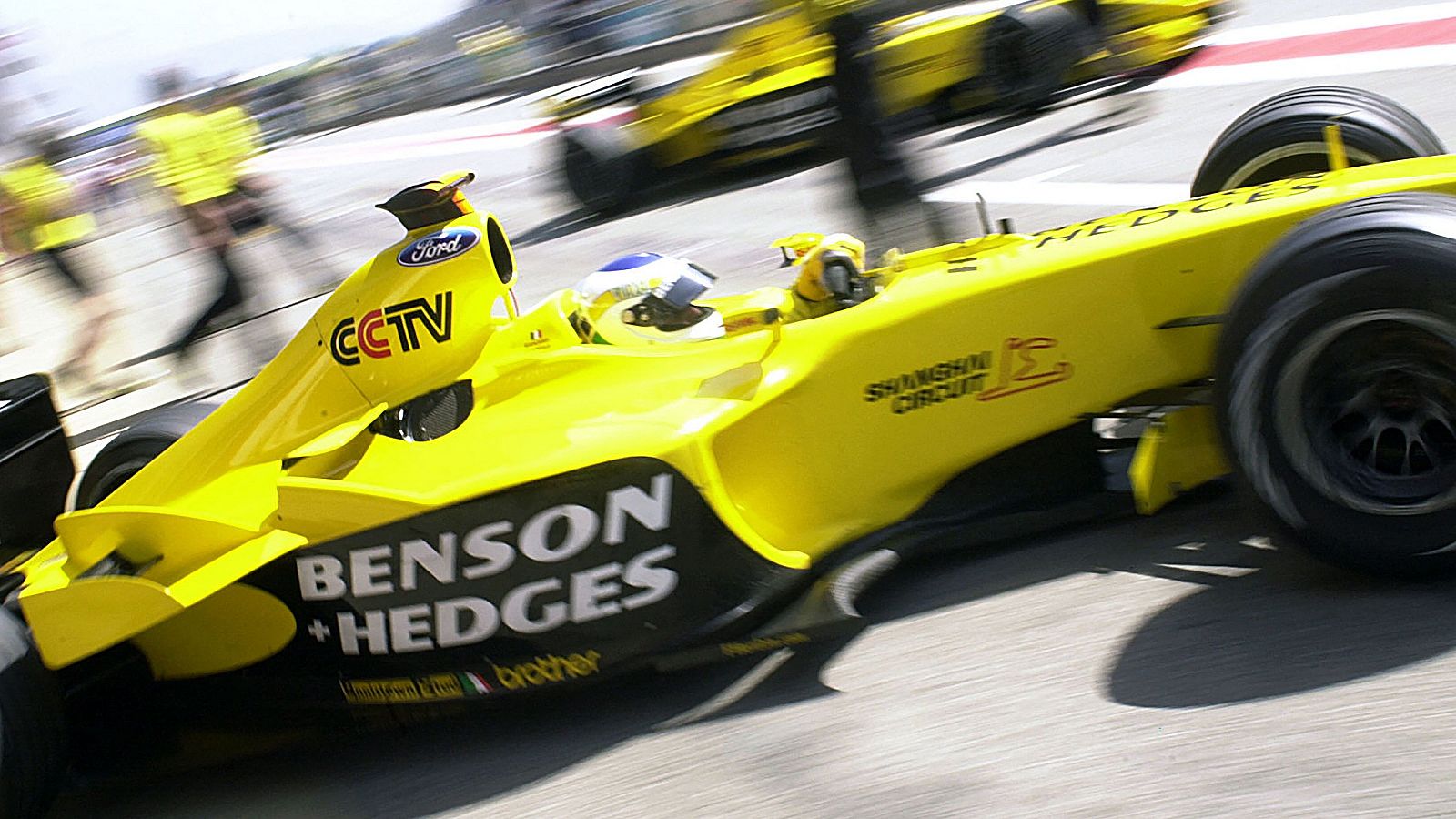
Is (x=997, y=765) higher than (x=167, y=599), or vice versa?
(x=167, y=599)

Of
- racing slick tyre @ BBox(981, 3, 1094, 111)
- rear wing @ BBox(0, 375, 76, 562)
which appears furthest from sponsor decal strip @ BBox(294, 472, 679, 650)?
racing slick tyre @ BBox(981, 3, 1094, 111)

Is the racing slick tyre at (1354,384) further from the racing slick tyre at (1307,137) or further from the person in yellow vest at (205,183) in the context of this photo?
the person in yellow vest at (205,183)

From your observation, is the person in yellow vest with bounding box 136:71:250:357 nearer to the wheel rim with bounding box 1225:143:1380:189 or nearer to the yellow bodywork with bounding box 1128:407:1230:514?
the wheel rim with bounding box 1225:143:1380:189

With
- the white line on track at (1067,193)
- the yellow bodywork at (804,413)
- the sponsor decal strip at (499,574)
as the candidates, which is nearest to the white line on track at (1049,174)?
the white line on track at (1067,193)

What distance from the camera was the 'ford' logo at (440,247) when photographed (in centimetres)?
419

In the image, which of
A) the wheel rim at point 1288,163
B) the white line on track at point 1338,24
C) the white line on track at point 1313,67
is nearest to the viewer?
the wheel rim at point 1288,163

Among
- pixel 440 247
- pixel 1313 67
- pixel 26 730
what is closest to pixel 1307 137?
pixel 440 247

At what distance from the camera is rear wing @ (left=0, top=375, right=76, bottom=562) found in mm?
4676

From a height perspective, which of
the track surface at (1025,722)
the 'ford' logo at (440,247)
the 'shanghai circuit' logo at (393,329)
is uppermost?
the 'ford' logo at (440,247)

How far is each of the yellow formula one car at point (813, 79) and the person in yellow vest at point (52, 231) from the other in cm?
374

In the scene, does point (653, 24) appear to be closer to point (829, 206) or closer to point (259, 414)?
point (829, 206)

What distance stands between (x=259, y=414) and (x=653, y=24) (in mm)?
17531

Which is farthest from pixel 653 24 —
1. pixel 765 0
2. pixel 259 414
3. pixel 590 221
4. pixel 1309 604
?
pixel 1309 604

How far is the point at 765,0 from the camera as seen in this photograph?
A: 6.26 meters
